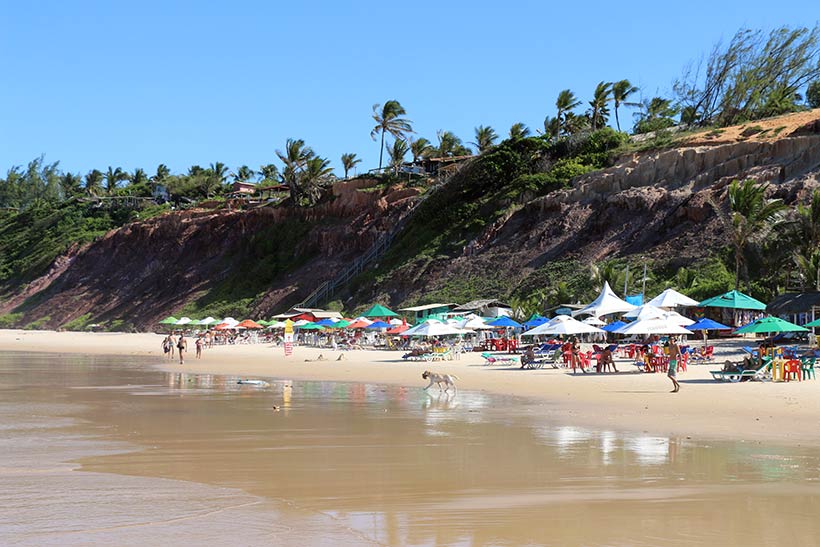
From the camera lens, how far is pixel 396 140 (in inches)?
2862

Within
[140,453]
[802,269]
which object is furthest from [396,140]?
[140,453]

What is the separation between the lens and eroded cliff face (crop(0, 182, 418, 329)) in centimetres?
6431

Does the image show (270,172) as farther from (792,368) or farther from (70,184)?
(792,368)

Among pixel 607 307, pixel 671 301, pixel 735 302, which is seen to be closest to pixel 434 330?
pixel 607 307

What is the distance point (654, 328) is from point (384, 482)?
15073 mm

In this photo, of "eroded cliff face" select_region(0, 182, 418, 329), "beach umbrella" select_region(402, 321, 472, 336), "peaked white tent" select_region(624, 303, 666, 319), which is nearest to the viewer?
"peaked white tent" select_region(624, 303, 666, 319)

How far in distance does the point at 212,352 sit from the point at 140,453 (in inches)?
1170

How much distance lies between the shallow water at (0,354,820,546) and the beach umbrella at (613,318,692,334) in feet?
24.8

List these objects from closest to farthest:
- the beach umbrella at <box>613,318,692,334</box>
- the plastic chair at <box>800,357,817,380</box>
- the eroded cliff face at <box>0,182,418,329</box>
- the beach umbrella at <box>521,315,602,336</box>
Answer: the plastic chair at <box>800,357,817,380</box> < the beach umbrella at <box>613,318,692,334</box> < the beach umbrella at <box>521,315,602,336</box> < the eroded cliff face at <box>0,182,418,329</box>

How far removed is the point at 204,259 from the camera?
72.2 meters

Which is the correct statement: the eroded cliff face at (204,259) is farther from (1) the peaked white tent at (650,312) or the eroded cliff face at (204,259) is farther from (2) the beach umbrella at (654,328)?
(2) the beach umbrella at (654,328)

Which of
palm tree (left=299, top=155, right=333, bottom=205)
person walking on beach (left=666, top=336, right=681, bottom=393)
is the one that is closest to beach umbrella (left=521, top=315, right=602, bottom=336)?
person walking on beach (left=666, top=336, right=681, bottom=393)

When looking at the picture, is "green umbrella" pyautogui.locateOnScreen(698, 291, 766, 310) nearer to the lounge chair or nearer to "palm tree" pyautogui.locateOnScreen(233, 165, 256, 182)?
the lounge chair

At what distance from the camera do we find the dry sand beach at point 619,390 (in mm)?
13203
